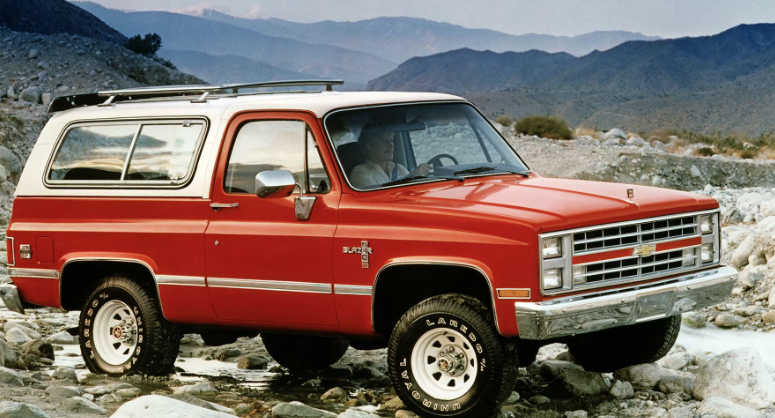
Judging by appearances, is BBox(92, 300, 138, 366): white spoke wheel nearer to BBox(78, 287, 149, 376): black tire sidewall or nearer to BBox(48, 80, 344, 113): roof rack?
BBox(78, 287, 149, 376): black tire sidewall

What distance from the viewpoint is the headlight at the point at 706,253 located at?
22.1 ft

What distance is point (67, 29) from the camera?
67.5m

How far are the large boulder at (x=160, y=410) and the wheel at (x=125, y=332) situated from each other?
1765mm

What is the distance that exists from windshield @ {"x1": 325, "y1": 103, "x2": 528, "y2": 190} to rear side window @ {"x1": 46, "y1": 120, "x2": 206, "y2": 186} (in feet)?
3.79

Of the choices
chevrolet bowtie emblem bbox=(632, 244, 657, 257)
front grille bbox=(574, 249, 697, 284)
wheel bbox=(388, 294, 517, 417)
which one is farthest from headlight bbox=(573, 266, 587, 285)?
wheel bbox=(388, 294, 517, 417)

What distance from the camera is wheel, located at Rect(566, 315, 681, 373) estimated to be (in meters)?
7.30

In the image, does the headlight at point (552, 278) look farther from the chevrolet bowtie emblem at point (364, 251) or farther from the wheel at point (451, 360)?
the chevrolet bowtie emblem at point (364, 251)

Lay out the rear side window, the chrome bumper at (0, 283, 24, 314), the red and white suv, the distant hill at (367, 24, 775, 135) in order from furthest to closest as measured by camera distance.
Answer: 1. the distant hill at (367, 24, 775, 135)
2. the chrome bumper at (0, 283, 24, 314)
3. the rear side window
4. the red and white suv

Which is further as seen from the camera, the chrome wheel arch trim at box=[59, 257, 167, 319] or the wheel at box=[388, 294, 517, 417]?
the chrome wheel arch trim at box=[59, 257, 167, 319]

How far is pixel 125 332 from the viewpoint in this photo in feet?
26.1

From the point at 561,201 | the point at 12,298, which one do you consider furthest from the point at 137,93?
the point at 561,201

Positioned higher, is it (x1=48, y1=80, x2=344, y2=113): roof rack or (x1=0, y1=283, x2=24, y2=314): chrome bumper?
(x1=48, y1=80, x2=344, y2=113): roof rack

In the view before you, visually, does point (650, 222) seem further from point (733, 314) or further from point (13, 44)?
point (13, 44)

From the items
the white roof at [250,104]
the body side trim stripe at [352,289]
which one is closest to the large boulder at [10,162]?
the white roof at [250,104]
